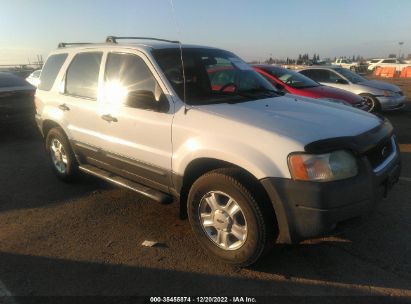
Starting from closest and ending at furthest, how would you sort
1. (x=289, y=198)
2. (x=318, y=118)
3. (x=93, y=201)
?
(x=289, y=198) → (x=318, y=118) → (x=93, y=201)

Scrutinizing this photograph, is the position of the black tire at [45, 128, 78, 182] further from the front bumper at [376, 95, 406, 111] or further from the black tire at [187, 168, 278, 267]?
the front bumper at [376, 95, 406, 111]

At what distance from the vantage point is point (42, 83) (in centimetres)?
576

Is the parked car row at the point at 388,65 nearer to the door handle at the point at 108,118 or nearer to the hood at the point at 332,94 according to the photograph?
the hood at the point at 332,94

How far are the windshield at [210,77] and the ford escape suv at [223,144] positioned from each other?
0.01m

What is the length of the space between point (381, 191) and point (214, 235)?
4.79 ft

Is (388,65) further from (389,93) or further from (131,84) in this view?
(131,84)

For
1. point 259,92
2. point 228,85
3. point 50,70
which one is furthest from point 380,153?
point 50,70

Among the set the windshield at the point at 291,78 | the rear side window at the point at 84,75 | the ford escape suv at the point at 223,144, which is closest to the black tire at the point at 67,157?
the ford escape suv at the point at 223,144

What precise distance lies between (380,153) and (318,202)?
3.18 ft

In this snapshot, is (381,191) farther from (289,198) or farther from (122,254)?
(122,254)

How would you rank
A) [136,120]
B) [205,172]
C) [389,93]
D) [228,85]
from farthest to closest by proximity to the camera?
[389,93] < [228,85] < [136,120] < [205,172]

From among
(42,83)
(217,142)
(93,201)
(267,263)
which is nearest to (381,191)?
(267,263)

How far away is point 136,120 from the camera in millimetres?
3889

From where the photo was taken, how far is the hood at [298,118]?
3.01 meters
